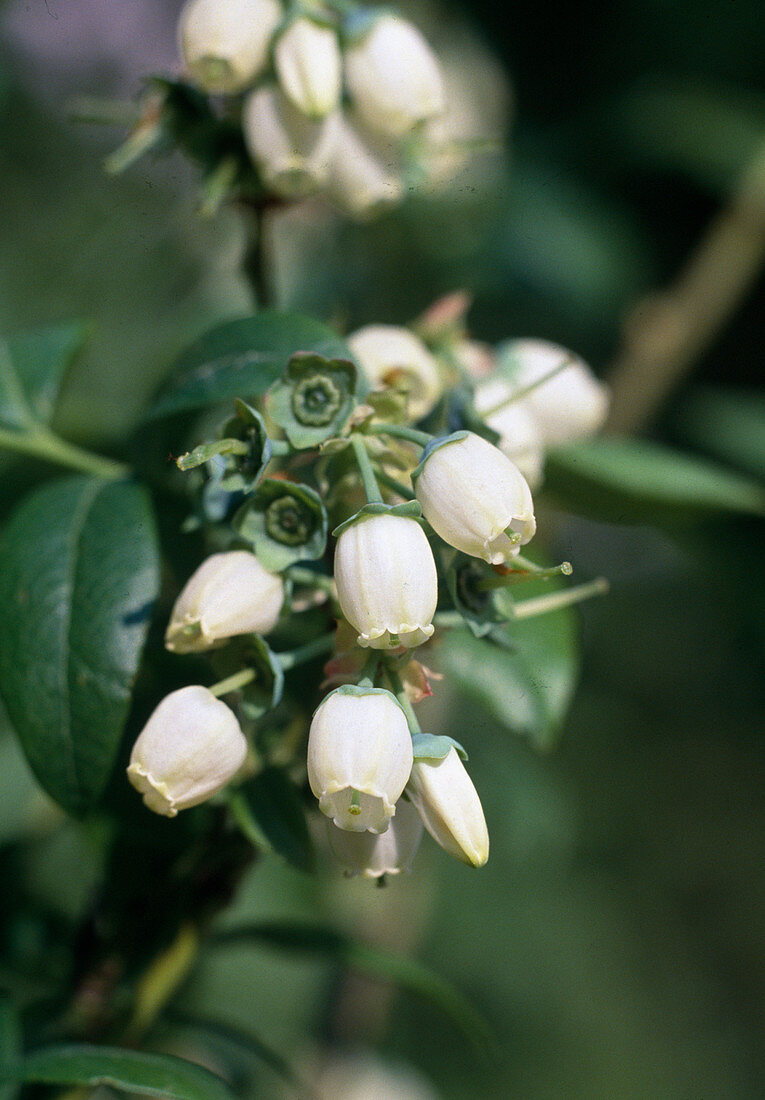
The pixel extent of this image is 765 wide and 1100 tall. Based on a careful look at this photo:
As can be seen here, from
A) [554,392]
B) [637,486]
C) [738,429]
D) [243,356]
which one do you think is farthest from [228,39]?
[738,429]

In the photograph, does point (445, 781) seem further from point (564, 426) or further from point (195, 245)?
point (195, 245)

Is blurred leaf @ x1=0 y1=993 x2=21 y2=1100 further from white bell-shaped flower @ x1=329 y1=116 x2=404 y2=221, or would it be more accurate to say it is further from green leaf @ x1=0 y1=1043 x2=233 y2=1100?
white bell-shaped flower @ x1=329 y1=116 x2=404 y2=221

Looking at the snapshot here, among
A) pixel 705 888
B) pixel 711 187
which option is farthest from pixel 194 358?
pixel 705 888

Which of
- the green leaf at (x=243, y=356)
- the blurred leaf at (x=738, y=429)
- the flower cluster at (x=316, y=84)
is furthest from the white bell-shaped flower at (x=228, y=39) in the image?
the blurred leaf at (x=738, y=429)

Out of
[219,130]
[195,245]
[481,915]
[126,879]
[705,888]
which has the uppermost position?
[219,130]

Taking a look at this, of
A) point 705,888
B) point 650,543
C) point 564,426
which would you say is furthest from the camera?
point 705,888

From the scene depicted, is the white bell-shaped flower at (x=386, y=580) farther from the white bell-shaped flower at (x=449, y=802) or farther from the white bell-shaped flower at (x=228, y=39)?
the white bell-shaped flower at (x=228, y=39)

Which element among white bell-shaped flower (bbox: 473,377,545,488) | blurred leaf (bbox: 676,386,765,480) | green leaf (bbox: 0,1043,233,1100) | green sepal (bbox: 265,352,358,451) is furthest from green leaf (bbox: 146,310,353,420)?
blurred leaf (bbox: 676,386,765,480)

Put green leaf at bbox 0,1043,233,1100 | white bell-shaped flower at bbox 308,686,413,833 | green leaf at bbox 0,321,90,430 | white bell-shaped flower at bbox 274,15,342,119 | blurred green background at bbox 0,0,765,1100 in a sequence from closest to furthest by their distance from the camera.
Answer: white bell-shaped flower at bbox 308,686,413,833 → green leaf at bbox 0,1043,233,1100 → white bell-shaped flower at bbox 274,15,342,119 → green leaf at bbox 0,321,90,430 → blurred green background at bbox 0,0,765,1100
